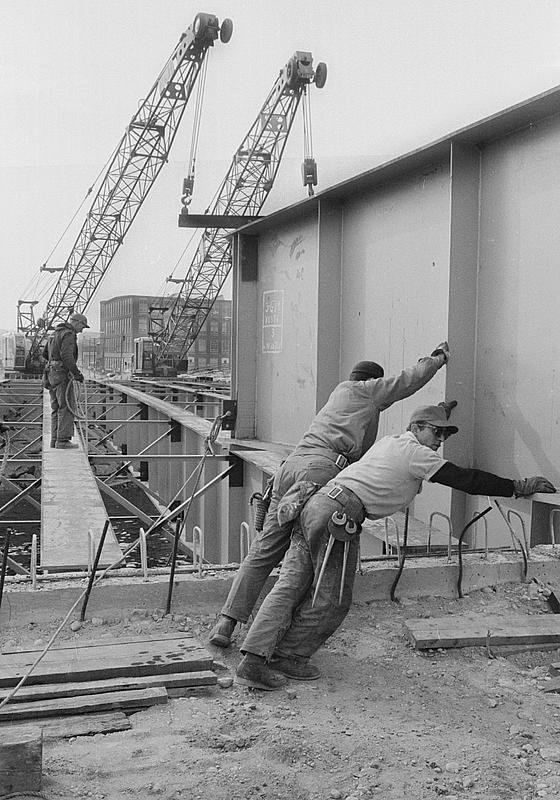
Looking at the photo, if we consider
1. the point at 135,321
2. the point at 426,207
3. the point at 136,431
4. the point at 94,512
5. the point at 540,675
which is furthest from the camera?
the point at 135,321

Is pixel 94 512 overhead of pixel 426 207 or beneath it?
beneath

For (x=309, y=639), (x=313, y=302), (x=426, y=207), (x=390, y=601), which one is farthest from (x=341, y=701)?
(x=313, y=302)

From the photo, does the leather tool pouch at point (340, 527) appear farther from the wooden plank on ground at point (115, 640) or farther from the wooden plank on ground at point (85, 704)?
the wooden plank on ground at point (85, 704)

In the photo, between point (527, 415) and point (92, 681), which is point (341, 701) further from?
point (527, 415)

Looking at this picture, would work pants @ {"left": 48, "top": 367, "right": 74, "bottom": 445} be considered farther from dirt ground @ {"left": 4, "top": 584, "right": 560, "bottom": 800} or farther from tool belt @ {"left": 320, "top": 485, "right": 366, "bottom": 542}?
tool belt @ {"left": 320, "top": 485, "right": 366, "bottom": 542}

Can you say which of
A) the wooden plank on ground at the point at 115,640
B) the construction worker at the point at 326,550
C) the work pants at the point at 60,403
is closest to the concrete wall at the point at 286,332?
the work pants at the point at 60,403

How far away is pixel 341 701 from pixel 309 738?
49 cm

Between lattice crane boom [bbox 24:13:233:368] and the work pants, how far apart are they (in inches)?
983

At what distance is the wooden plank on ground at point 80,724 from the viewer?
3.25 metres

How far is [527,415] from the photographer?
5934 millimetres

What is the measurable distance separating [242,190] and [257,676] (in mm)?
37125

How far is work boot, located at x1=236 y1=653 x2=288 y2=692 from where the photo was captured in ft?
12.5

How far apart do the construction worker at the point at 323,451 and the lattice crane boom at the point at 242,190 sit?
65.5 ft

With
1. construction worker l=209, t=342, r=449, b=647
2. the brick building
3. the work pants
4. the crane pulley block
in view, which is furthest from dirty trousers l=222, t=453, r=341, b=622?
the brick building
